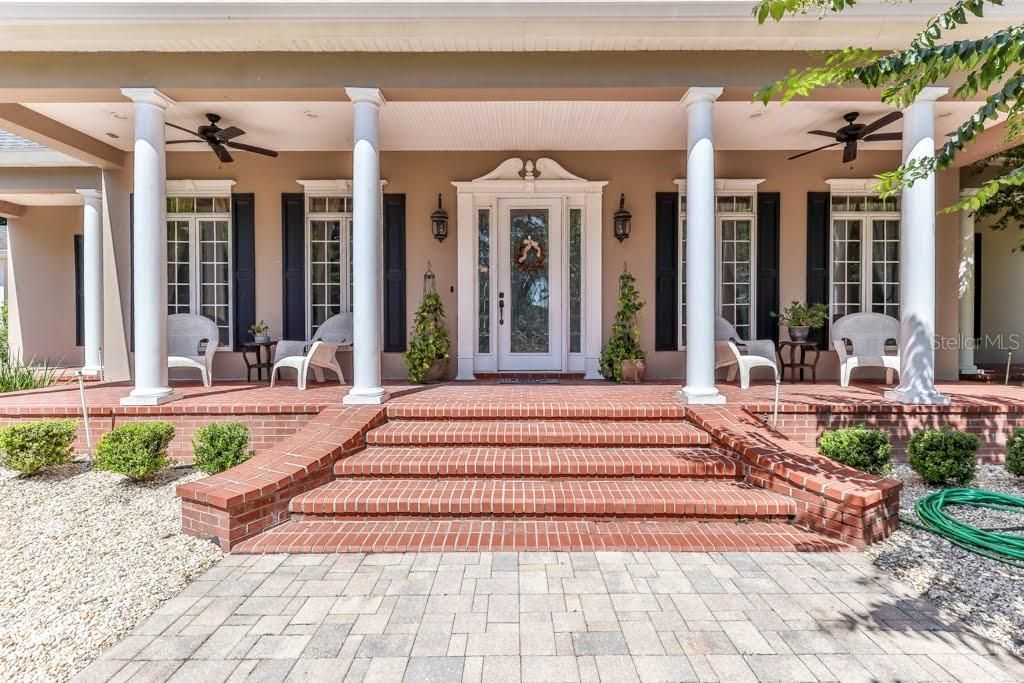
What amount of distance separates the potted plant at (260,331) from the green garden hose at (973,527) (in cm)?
616

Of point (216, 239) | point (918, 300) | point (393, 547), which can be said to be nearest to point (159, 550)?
point (393, 547)

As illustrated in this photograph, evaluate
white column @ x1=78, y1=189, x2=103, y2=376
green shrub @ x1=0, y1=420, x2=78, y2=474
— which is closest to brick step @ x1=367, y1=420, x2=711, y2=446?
green shrub @ x1=0, y1=420, x2=78, y2=474

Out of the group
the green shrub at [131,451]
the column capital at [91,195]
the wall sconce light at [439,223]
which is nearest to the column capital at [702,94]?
the wall sconce light at [439,223]

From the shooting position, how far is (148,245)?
4.52 metres

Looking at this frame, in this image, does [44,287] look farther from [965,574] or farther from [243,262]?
[965,574]

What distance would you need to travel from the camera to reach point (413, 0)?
394cm

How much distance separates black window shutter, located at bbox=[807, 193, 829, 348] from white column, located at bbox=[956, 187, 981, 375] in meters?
1.55

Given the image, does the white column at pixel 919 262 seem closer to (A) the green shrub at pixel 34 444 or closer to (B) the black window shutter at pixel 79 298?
(A) the green shrub at pixel 34 444

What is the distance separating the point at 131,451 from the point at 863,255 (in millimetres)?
7756

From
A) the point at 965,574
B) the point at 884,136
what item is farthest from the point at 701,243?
the point at 965,574

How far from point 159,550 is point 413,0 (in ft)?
12.9

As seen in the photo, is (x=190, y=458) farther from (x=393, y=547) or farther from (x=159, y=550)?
(x=393, y=547)

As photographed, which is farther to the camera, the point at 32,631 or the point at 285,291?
the point at 285,291

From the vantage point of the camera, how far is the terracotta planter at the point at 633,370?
20.1 feet
